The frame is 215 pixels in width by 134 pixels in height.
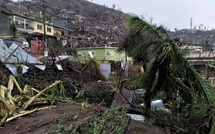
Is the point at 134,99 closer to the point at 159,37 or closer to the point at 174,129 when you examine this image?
the point at 174,129

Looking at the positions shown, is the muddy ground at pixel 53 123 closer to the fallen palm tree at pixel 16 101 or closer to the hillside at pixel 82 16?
the fallen palm tree at pixel 16 101

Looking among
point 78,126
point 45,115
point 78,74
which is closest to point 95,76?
point 78,74

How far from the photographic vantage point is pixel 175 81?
14.4ft

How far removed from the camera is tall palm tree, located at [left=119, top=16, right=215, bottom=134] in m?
3.65

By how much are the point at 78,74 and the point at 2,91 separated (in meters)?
7.35

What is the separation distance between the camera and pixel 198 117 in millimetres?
3654

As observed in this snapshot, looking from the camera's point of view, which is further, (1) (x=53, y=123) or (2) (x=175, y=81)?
(2) (x=175, y=81)

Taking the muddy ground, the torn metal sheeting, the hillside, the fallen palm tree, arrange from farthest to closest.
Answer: the hillside → the torn metal sheeting → the fallen palm tree → the muddy ground

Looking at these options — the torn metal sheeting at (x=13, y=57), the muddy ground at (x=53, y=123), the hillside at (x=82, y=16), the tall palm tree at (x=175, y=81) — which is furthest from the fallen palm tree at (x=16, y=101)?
the hillside at (x=82, y=16)

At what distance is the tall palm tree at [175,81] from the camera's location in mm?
3650

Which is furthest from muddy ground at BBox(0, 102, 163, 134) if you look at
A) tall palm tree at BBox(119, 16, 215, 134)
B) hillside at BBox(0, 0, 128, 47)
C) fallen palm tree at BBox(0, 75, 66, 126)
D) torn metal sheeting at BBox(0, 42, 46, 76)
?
hillside at BBox(0, 0, 128, 47)

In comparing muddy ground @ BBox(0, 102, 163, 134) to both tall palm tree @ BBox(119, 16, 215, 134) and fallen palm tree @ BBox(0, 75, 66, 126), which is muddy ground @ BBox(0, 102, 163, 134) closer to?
fallen palm tree @ BBox(0, 75, 66, 126)

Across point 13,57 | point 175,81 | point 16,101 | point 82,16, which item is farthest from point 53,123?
point 82,16

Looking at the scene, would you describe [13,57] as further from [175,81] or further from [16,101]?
[175,81]
